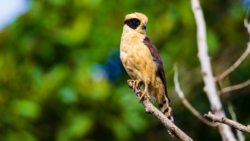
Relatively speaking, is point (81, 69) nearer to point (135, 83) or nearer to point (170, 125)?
point (135, 83)

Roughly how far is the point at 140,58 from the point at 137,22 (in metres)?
0.24

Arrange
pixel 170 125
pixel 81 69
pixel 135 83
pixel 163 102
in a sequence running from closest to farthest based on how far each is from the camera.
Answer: pixel 170 125 → pixel 135 83 → pixel 163 102 → pixel 81 69

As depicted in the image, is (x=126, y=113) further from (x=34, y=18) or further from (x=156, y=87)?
(x=156, y=87)

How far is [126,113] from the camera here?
21.8 feet

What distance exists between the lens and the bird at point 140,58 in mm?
4316

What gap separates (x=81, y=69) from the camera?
6.63m

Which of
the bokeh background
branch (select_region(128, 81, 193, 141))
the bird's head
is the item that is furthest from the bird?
the bokeh background

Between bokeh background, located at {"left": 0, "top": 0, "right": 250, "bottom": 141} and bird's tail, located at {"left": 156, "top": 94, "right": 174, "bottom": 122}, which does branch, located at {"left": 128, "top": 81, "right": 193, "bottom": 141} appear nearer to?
bird's tail, located at {"left": 156, "top": 94, "right": 174, "bottom": 122}

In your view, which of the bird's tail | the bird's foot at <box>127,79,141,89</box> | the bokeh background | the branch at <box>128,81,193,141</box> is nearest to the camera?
the branch at <box>128,81,193,141</box>

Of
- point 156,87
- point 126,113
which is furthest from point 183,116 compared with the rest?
point 156,87

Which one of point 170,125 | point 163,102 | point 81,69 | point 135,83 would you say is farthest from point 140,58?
point 81,69

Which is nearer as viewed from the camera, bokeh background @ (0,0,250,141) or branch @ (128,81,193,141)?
branch @ (128,81,193,141)

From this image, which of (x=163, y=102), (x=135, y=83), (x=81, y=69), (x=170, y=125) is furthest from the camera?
(x=81, y=69)

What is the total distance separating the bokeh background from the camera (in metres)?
6.65
